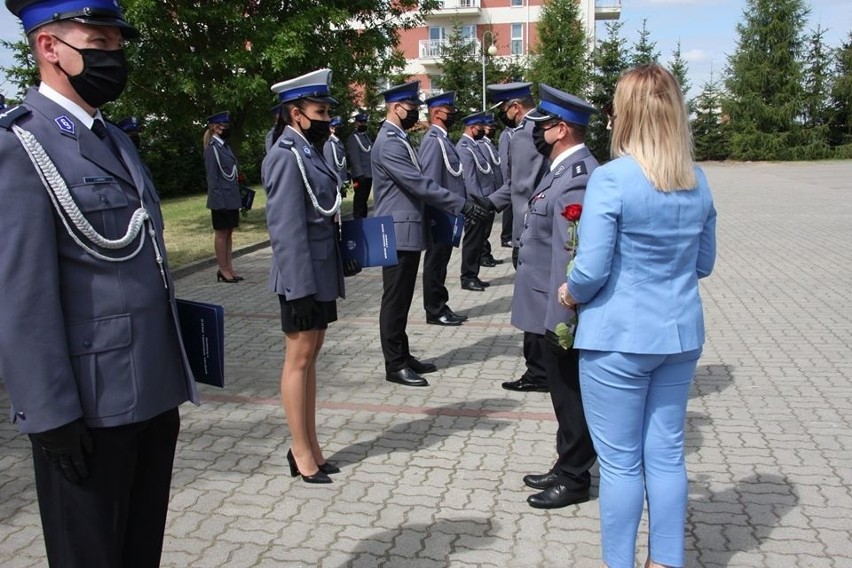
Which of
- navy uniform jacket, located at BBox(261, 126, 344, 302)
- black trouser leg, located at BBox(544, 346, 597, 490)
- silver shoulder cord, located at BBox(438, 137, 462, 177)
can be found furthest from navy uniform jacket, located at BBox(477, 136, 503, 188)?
black trouser leg, located at BBox(544, 346, 597, 490)

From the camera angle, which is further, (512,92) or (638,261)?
(512,92)

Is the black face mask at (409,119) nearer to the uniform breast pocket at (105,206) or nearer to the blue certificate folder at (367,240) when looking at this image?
the blue certificate folder at (367,240)

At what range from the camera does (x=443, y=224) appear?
6.50 meters

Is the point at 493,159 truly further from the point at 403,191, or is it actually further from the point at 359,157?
the point at 403,191

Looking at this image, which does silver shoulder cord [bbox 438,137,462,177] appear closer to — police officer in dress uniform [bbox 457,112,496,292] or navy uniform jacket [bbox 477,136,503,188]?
police officer in dress uniform [bbox 457,112,496,292]

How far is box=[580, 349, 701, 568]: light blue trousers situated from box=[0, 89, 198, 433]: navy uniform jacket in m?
1.53

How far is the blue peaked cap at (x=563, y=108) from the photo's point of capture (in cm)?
382

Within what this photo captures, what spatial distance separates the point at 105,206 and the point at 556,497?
2682mm

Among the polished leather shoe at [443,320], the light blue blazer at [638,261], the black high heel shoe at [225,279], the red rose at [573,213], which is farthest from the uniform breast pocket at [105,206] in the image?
the black high heel shoe at [225,279]

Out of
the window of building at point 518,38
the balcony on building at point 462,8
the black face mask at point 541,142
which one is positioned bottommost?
the black face mask at point 541,142

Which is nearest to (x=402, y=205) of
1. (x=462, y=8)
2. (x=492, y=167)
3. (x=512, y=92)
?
(x=512, y=92)

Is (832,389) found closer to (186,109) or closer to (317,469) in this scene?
(317,469)

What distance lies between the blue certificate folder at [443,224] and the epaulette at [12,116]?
4.40 meters

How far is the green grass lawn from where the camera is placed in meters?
12.7
